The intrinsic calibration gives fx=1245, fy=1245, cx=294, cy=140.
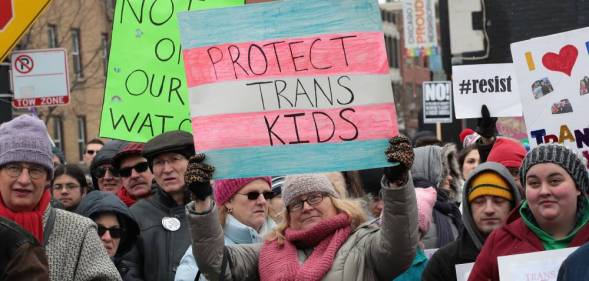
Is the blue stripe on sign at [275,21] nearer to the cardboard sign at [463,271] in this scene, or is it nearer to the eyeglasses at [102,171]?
the cardboard sign at [463,271]

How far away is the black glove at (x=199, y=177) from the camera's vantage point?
16.4 ft

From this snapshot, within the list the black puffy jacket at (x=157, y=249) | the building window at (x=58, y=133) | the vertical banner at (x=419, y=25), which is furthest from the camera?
the vertical banner at (x=419, y=25)

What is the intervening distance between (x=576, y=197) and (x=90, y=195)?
117 inches

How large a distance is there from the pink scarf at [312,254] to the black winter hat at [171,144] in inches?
61.9

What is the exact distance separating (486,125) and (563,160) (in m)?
2.84

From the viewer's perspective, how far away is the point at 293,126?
5.20 meters

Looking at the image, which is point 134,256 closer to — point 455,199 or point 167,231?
point 167,231

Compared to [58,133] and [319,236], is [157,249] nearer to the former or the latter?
[319,236]

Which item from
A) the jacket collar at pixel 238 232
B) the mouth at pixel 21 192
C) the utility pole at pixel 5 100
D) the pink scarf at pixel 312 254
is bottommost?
the pink scarf at pixel 312 254

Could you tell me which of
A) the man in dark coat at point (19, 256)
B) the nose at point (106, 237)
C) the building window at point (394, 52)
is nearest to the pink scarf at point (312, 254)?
the man in dark coat at point (19, 256)

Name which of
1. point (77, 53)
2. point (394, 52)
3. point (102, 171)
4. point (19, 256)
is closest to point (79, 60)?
point (77, 53)

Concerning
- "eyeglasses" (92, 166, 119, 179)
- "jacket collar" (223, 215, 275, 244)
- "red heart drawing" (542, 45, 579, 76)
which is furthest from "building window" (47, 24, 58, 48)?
"red heart drawing" (542, 45, 579, 76)

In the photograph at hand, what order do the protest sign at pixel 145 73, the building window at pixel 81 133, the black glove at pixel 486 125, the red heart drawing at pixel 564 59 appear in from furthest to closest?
the building window at pixel 81 133, the black glove at pixel 486 125, the protest sign at pixel 145 73, the red heart drawing at pixel 564 59

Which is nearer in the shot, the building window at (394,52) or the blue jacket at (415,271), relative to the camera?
the blue jacket at (415,271)
